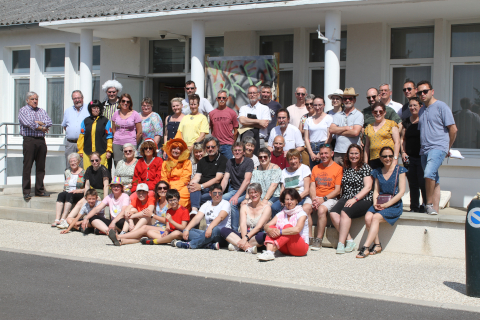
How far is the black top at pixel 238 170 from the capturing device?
895 cm

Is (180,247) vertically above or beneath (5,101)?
beneath

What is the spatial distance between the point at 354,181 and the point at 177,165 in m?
2.91

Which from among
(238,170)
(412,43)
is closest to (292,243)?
(238,170)

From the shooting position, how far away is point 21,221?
1089cm

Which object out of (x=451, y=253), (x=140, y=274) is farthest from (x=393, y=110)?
(x=140, y=274)

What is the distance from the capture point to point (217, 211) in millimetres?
8367

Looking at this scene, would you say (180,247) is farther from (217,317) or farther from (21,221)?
(21,221)

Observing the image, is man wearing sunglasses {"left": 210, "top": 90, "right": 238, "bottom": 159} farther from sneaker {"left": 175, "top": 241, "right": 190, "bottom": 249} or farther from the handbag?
the handbag

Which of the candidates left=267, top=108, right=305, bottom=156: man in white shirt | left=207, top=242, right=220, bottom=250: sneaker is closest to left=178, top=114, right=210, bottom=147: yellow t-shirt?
left=267, top=108, right=305, bottom=156: man in white shirt

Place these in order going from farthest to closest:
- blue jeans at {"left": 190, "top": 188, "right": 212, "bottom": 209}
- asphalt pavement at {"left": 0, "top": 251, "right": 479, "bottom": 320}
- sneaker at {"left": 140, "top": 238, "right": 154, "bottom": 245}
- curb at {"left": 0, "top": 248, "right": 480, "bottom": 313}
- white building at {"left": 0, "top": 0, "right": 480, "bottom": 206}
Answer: white building at {"left": 0, "top": 0, "right": 480, "bottom": 206}
blue jeans at {"left": 190, "top": 188, "right": 212, "bottom": 209}
sneaker at {"left": 140, "top": 238, "right": 154, "bottom": 245}
curb at {"left": 0, "top": 248, "right": 480, "bottom": 313}
asphalt pavement at {"left": 0, "top": 251, "right": 479, "bottom": 320}

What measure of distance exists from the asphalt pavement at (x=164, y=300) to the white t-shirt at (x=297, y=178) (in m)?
2.09

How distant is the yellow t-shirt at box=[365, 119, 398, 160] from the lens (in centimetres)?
828

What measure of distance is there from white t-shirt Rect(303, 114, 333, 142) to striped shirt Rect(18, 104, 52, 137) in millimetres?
5315

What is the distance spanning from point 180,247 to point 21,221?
4.19 meters
